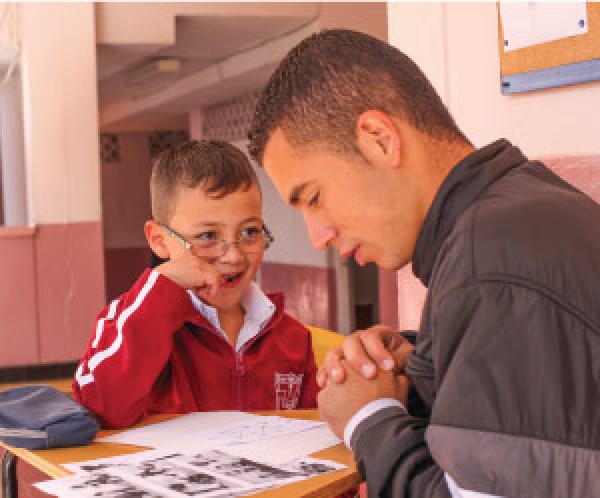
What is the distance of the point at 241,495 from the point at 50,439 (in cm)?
51

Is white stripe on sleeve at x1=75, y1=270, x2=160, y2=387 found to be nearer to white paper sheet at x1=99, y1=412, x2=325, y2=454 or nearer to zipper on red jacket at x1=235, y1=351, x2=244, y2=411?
white paper sheet at x1=99, y1=412, x2=325, y2=454

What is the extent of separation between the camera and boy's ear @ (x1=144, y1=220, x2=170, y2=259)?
2.36 m

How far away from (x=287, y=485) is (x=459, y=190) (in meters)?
0.49

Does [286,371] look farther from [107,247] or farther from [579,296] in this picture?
[107,247]

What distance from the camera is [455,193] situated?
132 centimetres

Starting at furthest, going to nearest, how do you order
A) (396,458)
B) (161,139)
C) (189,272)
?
(161,139) < (189,272) < (396,458)

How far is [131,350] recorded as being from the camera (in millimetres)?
1930

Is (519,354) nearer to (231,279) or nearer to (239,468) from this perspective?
(239,468)

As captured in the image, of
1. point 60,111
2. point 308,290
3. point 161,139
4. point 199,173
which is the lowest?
point 308,290

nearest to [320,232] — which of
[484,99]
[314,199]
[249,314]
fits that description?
[314,199]

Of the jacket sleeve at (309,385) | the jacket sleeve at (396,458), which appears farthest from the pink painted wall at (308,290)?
the jacket sleeve at (396,458)

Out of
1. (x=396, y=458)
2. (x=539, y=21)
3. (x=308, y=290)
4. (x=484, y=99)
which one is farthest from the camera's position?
(x=308, y=290)

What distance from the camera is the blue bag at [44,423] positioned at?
1659 mm

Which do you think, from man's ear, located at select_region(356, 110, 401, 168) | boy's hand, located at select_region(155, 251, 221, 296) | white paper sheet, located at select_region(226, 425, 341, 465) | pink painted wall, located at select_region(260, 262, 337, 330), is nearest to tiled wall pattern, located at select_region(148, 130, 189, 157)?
pink painted wall, located at select_region(260, 262, 337, 330)
